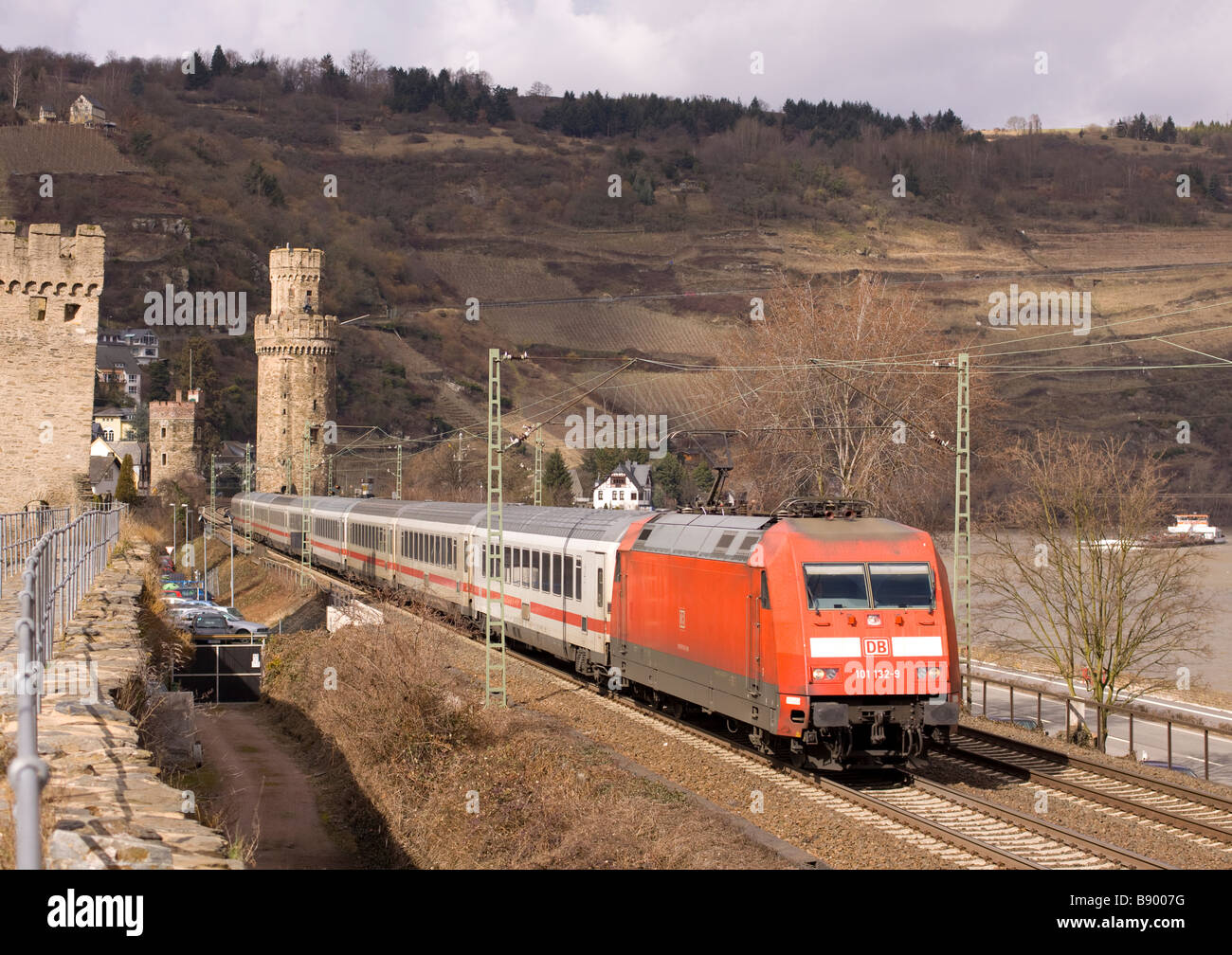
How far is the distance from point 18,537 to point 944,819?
45.4 ft

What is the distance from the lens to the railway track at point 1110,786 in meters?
14.8

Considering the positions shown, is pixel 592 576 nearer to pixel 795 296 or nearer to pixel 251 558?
pixel 795 296

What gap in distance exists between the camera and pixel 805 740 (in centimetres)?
1534

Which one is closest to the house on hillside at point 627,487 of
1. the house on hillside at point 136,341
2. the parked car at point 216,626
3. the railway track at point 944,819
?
the parked car at point 216,626

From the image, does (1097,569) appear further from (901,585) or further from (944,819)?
(944,819)

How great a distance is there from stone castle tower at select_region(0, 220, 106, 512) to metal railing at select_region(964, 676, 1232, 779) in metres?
25.8

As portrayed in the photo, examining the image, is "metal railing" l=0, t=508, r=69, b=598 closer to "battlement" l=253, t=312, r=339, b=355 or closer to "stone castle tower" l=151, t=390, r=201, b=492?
"battlement" l=253, t=312, r=339, b=355

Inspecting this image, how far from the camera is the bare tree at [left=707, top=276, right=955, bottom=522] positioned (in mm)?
47312

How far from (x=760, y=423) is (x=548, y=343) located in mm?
144717

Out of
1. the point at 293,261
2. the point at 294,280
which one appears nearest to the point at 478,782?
the point at 294,280

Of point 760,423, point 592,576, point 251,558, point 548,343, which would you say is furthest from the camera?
point 548,343

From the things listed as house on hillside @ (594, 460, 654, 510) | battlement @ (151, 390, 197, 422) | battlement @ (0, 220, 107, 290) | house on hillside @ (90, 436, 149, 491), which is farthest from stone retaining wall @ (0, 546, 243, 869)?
battlement @ (151, 390, 197, 422)
